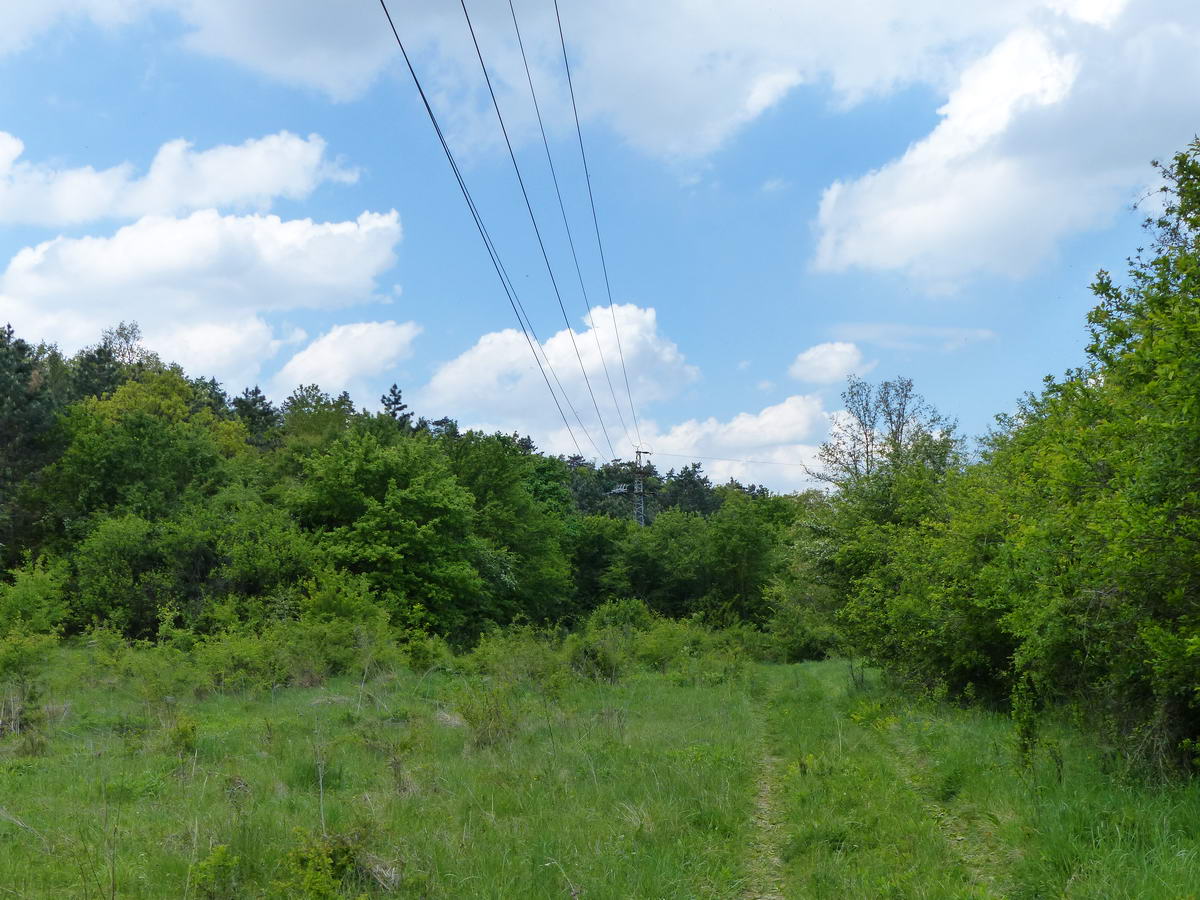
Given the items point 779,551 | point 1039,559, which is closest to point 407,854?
point 1039,559

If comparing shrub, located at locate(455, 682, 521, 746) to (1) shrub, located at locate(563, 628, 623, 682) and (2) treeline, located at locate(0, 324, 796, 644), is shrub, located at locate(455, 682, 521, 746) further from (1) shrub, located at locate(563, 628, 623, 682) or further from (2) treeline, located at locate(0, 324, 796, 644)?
(2) treeline, located at locate(0, 324, 796, 644)

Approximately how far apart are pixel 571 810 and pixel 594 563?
51.3m

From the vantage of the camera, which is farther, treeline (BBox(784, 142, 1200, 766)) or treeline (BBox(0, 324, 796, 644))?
treeline (BBox(0, 324, 796, 644))

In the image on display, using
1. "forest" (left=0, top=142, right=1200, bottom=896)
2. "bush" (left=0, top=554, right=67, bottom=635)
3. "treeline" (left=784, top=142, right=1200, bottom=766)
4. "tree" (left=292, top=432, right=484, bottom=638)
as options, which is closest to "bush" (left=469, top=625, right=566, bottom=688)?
"forest" (left=0, top=142, right=1200, bottom=896)

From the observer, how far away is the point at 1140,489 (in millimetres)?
6176

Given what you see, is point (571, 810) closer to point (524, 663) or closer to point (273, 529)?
point (524, 663)

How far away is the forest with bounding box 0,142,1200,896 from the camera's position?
6863 millimetres

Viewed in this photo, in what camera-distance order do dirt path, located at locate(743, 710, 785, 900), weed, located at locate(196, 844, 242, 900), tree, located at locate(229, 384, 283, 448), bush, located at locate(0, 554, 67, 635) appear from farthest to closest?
tree, located at locate(229, 384, 283, 448) → bush, located at locate(0, 554, 67, 635) → dirt path, located at locate(743, 710, 785, 900) → weed, located at locate(196, 844, 242, 900)

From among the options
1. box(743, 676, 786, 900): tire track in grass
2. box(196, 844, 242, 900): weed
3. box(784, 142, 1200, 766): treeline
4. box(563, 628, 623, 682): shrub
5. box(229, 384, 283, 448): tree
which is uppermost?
box(229, 384, 283, 448): tree

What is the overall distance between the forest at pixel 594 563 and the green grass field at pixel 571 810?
0.68 feet

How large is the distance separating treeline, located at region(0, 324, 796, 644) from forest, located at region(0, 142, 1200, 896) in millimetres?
150

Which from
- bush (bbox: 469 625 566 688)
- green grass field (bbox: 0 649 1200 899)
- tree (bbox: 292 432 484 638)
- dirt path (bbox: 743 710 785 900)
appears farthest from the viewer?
tree (bbox: 292 432 484 638)

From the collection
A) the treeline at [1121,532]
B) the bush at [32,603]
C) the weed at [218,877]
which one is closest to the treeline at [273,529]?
the bush at [32,603]

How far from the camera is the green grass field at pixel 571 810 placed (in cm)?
610
